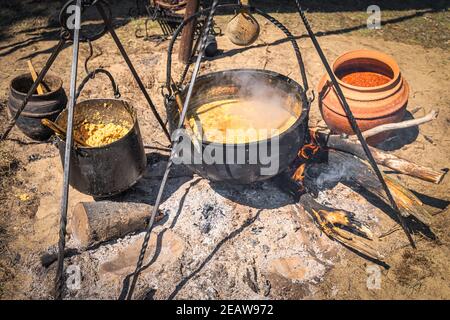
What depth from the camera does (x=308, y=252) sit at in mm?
4160

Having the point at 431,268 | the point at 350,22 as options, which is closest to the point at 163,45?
the point at 350,22

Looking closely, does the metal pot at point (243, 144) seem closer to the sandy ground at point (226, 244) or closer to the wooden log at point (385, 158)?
the sandy ground at point (226, 244)

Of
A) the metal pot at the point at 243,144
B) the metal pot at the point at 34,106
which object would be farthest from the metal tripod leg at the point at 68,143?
the metal pot at the point at 34,106

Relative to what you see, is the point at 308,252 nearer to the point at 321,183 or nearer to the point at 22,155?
the point at 321,183

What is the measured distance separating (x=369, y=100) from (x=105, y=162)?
3368mm

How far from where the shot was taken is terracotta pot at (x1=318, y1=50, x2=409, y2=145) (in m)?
4.88

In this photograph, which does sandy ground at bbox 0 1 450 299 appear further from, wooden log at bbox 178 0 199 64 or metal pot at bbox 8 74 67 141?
wooden log at bbox 178 0 199 64

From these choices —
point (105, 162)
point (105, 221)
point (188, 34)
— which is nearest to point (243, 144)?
point (105, 162)

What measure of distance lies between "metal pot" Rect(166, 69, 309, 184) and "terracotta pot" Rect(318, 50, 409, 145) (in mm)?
694

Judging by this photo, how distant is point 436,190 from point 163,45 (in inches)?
230

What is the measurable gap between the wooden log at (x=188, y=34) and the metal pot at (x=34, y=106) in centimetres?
253

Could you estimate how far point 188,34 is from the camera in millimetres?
7160

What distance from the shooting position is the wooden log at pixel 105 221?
159 inches

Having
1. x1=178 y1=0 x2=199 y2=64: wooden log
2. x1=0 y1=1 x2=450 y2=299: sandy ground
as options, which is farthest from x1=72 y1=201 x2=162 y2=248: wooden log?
x1=178 y1=0 x2=199 y2=64: wooden log
